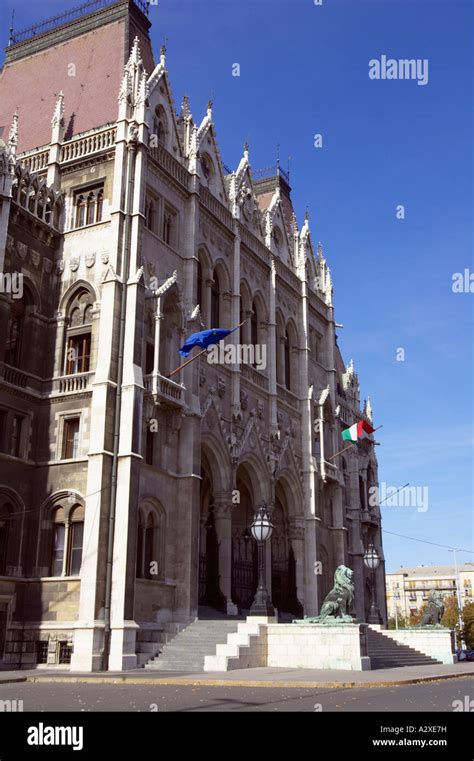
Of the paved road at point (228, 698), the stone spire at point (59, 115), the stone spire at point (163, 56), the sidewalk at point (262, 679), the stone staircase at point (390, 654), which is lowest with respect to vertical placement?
the paved road at point (228, 698)

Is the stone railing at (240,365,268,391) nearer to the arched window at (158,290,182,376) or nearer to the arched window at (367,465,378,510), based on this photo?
the arched window at (158,290,182,376)

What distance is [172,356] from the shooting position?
109 feet

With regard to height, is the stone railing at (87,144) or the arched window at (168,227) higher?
the stone railing at (87,144)

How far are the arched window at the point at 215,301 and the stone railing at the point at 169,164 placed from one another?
4880 mm

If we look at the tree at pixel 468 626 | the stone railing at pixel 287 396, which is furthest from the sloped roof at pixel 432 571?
the stone railing at pixel 287 396

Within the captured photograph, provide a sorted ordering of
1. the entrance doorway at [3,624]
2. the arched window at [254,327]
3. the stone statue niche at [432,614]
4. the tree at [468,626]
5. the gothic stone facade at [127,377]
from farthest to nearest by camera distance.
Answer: the tree at [468,626], the arched window at [254,327], the stone statue niche at [432,614], the gothic stone facade at [127,377], the entrance doorway at [3,624]

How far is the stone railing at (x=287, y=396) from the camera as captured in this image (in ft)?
143

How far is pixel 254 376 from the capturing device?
40.8 m

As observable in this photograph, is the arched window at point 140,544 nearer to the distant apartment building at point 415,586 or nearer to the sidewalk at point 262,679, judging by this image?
the sidewalk at point 262,679

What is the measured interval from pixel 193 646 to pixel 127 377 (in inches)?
372

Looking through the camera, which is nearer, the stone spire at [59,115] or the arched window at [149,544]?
the arched window at [149,544]

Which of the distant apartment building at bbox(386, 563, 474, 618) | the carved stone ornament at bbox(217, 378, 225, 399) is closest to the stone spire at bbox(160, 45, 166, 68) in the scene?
the carved stone ornament at bbox(217, 378, 225, 399)

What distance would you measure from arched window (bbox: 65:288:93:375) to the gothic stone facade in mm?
57

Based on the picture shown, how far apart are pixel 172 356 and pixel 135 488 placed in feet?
23.1
